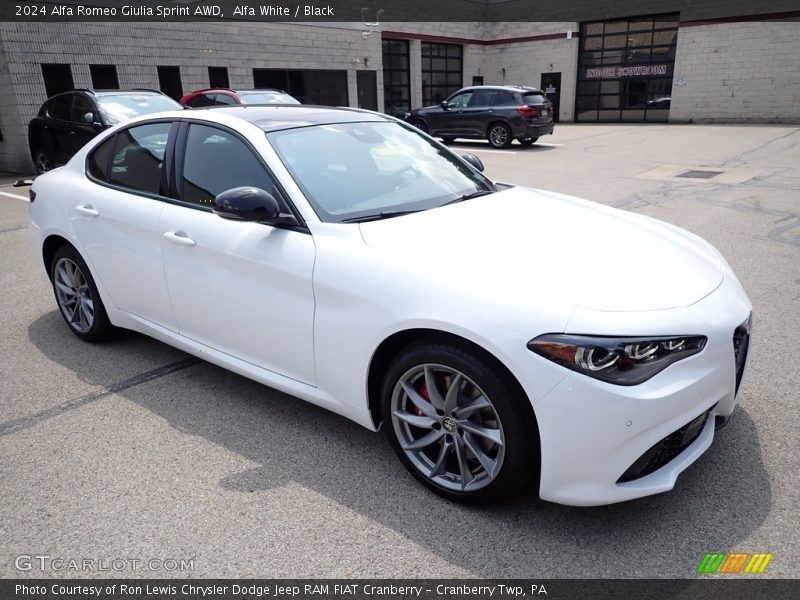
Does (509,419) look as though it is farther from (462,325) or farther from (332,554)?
(332,554)

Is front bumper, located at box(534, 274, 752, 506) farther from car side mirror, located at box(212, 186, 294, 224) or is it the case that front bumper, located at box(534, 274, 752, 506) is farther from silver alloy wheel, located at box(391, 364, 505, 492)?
car side mirror, located at box(212, 186, 294, 224)

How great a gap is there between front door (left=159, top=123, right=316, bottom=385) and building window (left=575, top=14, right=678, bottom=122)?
2778 cm

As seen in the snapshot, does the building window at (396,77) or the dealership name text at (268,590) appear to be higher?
the building window at (396,77)

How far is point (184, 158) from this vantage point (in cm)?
364

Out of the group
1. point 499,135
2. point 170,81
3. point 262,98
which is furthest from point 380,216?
point 170,81

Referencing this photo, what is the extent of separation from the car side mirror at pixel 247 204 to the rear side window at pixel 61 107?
10.2m

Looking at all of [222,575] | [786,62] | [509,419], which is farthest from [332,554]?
[786,62]

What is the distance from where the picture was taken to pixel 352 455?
10.2 ft

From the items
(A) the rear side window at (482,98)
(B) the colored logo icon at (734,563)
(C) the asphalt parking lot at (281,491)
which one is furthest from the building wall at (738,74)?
(B) the colored logo icon at (734,563)

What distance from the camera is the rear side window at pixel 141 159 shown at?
3791 mm

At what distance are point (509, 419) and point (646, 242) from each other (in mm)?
1205

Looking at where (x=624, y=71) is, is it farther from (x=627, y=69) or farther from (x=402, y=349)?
(x=402, y=349)

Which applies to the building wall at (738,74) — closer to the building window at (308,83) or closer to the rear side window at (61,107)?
the building window at (308,83)

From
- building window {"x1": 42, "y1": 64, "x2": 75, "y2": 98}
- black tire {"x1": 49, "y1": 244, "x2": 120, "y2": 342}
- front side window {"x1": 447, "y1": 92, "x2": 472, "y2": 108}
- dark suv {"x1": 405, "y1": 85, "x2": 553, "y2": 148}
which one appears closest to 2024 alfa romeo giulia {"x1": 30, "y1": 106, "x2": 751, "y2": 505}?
black tire {"x1": 49, "y1": 244, "x2": 120, "y2": 342}
